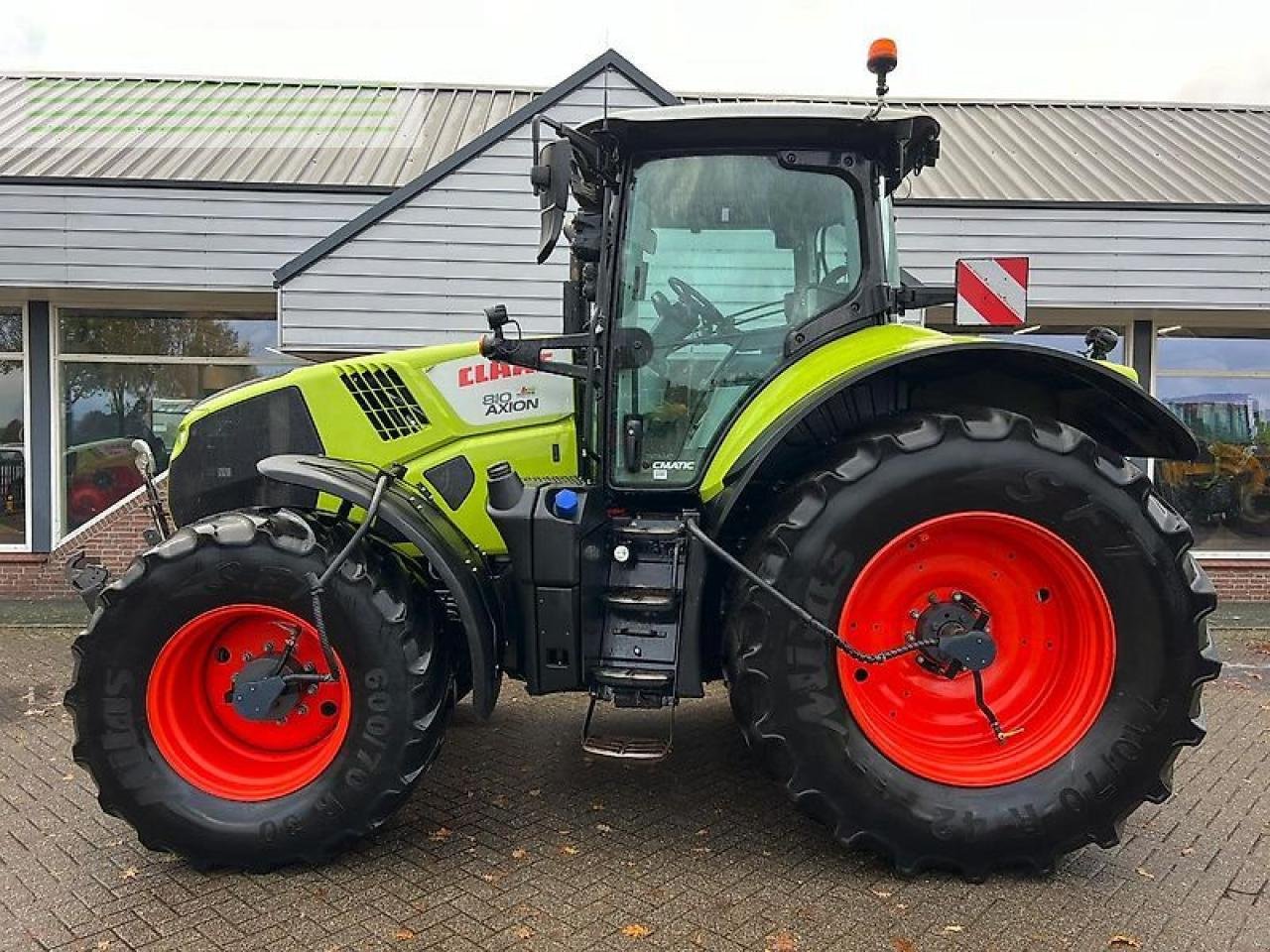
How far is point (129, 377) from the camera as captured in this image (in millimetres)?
9602

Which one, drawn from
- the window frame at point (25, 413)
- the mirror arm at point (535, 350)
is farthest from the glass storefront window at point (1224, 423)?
the window frame at point (25, 413)

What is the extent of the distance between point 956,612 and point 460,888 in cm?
186

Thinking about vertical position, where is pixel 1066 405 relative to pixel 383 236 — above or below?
below

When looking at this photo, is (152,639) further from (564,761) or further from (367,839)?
(564,761)

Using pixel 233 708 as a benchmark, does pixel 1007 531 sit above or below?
above

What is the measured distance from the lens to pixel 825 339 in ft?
11.5

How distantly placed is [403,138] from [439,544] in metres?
7.76

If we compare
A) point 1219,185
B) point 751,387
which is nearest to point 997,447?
point 751,387

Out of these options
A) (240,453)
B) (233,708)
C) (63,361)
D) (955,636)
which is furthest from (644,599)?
(63,361)

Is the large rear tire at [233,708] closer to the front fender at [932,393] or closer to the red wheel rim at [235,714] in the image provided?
the red wheel rim at [235,714]

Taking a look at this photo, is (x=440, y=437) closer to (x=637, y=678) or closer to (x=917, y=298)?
(x=637, y=678)

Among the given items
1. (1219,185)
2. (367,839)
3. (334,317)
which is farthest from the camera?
(1219,185)

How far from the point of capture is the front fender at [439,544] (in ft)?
10.6

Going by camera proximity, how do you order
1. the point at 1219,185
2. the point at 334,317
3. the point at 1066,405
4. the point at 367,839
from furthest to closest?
the point at 1219,185
the point at 334,317
the point at 1066,405
the point at 367,839
